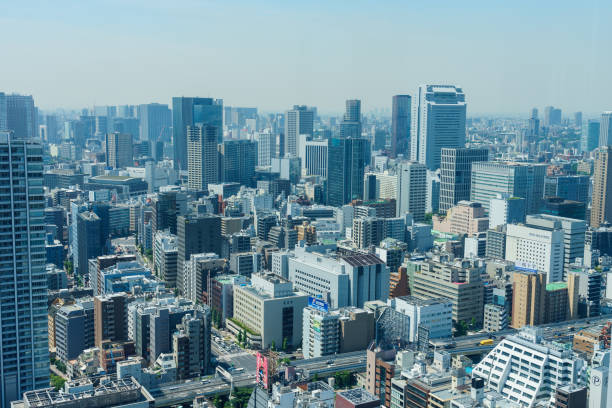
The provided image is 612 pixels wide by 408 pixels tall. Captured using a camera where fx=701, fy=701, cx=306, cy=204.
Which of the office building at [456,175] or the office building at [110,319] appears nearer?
the office building at [110,319]

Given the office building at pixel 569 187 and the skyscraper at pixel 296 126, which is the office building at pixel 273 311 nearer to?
the office building at pixel 569 187

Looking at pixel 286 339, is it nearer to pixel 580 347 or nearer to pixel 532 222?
pixel 580 347

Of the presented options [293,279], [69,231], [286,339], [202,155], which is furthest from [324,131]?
[286,339]

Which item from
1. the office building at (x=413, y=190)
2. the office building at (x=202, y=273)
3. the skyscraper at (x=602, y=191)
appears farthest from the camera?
the office building at (x=413, y=190)

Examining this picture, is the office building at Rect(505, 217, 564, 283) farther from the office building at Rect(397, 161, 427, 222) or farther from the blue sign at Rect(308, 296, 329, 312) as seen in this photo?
the office building at Rect(397, 161, 427, 222)

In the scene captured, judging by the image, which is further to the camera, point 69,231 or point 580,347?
point 69,231

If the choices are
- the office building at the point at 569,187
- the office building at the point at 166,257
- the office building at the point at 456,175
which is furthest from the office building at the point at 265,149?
the office building at the point at 166,257

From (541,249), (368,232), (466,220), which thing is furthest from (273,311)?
(466,220)
